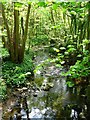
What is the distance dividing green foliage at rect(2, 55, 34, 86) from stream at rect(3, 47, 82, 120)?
1.09ft

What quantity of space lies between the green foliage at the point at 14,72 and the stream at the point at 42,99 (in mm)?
334

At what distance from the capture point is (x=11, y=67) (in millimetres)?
10000

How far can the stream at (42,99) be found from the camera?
23.7ft

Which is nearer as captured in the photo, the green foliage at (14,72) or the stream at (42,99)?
the stream at (42,99)

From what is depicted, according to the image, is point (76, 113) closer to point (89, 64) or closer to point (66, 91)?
point (66, 91)

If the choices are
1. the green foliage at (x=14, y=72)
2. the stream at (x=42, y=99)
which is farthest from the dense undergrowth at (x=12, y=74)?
the stream at (x=42, y=99)

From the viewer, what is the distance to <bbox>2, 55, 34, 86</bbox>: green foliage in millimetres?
8983

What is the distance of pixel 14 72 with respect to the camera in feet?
31.2

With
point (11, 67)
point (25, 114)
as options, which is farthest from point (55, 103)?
point (11, 67)

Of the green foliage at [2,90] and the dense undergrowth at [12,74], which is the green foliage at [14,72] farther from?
the green foliage at [2,90]

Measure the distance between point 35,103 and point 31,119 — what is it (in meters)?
1.11

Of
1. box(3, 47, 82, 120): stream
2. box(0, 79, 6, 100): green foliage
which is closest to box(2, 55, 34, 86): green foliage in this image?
box(3, 47, 82, 120): stream

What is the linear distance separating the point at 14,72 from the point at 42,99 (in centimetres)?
183

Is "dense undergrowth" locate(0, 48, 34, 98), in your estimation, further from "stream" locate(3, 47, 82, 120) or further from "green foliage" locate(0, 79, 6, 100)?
"stream" locate(3, 47, 82, 120)
